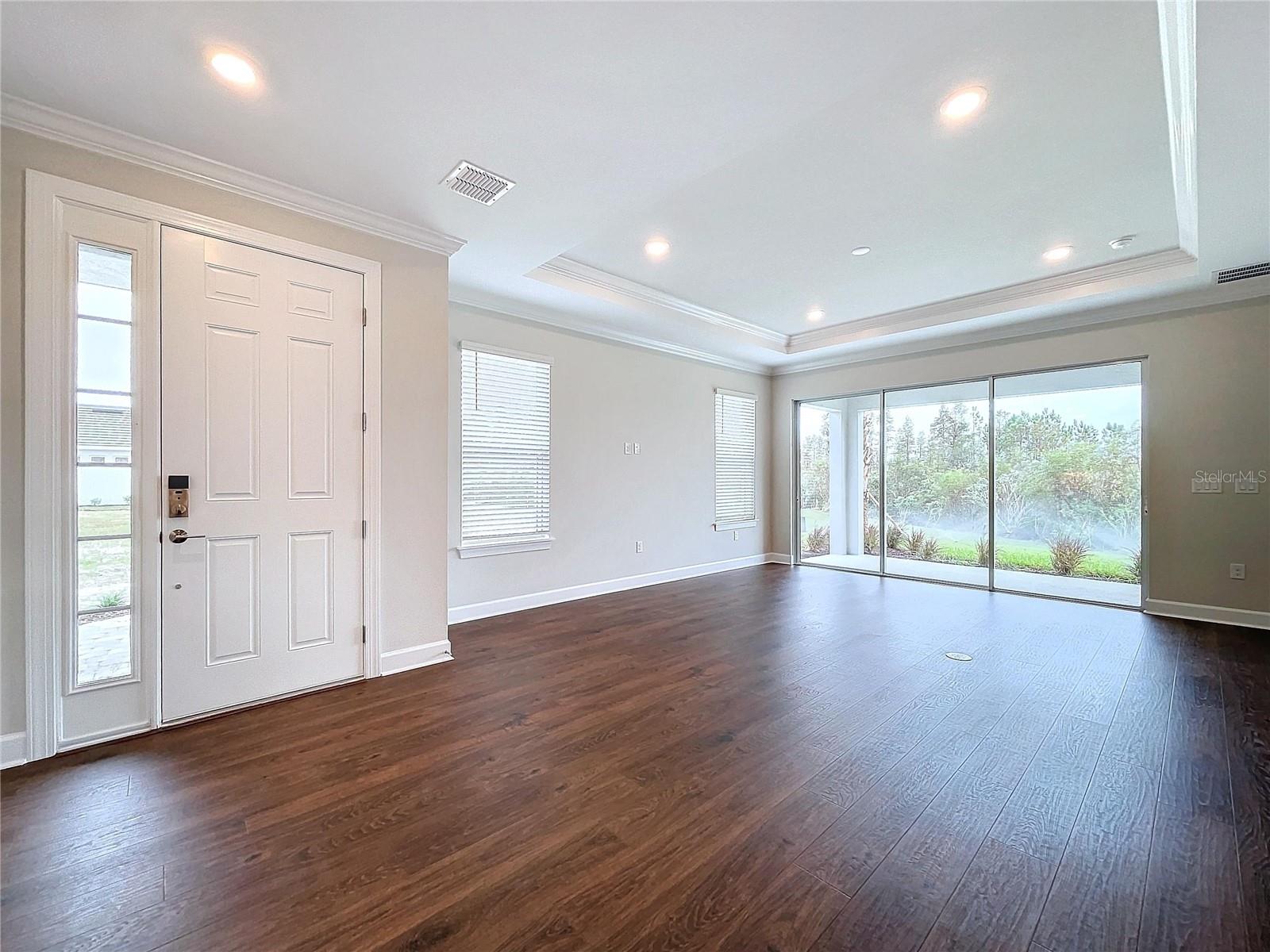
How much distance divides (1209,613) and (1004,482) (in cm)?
191

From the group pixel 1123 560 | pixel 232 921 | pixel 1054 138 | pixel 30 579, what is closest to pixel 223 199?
pixel 30 579

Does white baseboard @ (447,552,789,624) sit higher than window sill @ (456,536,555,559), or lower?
lower

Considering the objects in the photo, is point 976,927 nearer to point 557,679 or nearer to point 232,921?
point 232,921

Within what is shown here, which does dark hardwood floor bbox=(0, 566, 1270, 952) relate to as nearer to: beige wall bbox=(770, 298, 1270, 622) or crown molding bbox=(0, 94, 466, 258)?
beige wall bbox=(770, 298, 1270, 622)

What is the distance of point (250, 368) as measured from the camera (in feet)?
9.40

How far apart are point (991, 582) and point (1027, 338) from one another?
268cm

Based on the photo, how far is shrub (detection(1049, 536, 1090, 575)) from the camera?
548 cm

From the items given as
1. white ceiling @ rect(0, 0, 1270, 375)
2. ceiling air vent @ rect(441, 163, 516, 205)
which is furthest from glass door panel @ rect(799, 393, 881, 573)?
ceiling air vent @ rect(441, 163, 516, 205)

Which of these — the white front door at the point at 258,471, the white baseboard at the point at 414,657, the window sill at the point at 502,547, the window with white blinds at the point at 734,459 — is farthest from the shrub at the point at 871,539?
the white front door at the point at 258,471

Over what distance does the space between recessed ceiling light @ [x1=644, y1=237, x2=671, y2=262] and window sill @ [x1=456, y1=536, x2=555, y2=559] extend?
2.76 metres

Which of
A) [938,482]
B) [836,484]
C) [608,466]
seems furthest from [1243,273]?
[608,466]

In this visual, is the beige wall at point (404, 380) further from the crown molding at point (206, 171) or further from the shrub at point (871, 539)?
the shrub at point (871, 539)

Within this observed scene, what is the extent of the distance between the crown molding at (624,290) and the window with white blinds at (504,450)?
0.87 meters

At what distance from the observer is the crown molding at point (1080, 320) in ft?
14.6
